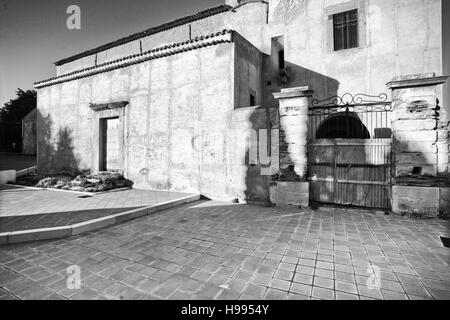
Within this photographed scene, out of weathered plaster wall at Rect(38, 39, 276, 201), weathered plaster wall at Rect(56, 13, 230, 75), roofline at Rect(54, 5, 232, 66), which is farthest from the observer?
weathered plaster wall at Rect(56, 13, 230, 75)

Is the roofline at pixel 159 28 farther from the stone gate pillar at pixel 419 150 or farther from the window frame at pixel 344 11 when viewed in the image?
the stone gate pillar at pixel 419 150

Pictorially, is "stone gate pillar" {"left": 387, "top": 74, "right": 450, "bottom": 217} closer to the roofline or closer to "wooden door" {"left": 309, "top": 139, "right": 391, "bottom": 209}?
"wooden door" {"left": 309, "top": 139, "right": 391, "bottom": 209}

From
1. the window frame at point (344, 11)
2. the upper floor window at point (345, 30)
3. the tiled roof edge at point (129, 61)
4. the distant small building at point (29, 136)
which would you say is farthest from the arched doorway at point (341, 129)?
the distant small building at point (29, 136)

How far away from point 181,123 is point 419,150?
696 centimetres

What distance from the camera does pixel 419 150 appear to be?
501 centimetres

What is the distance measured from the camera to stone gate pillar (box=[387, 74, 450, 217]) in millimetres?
4836

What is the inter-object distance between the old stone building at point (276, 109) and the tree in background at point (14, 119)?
26417 mm

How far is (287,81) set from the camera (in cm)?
1045

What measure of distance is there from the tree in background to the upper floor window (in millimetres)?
39803

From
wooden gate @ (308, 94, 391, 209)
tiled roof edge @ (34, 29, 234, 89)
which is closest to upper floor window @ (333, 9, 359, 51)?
wooden gate @ (308, 94, 391, 209)

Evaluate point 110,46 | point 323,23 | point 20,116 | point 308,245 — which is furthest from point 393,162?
point 20,116
